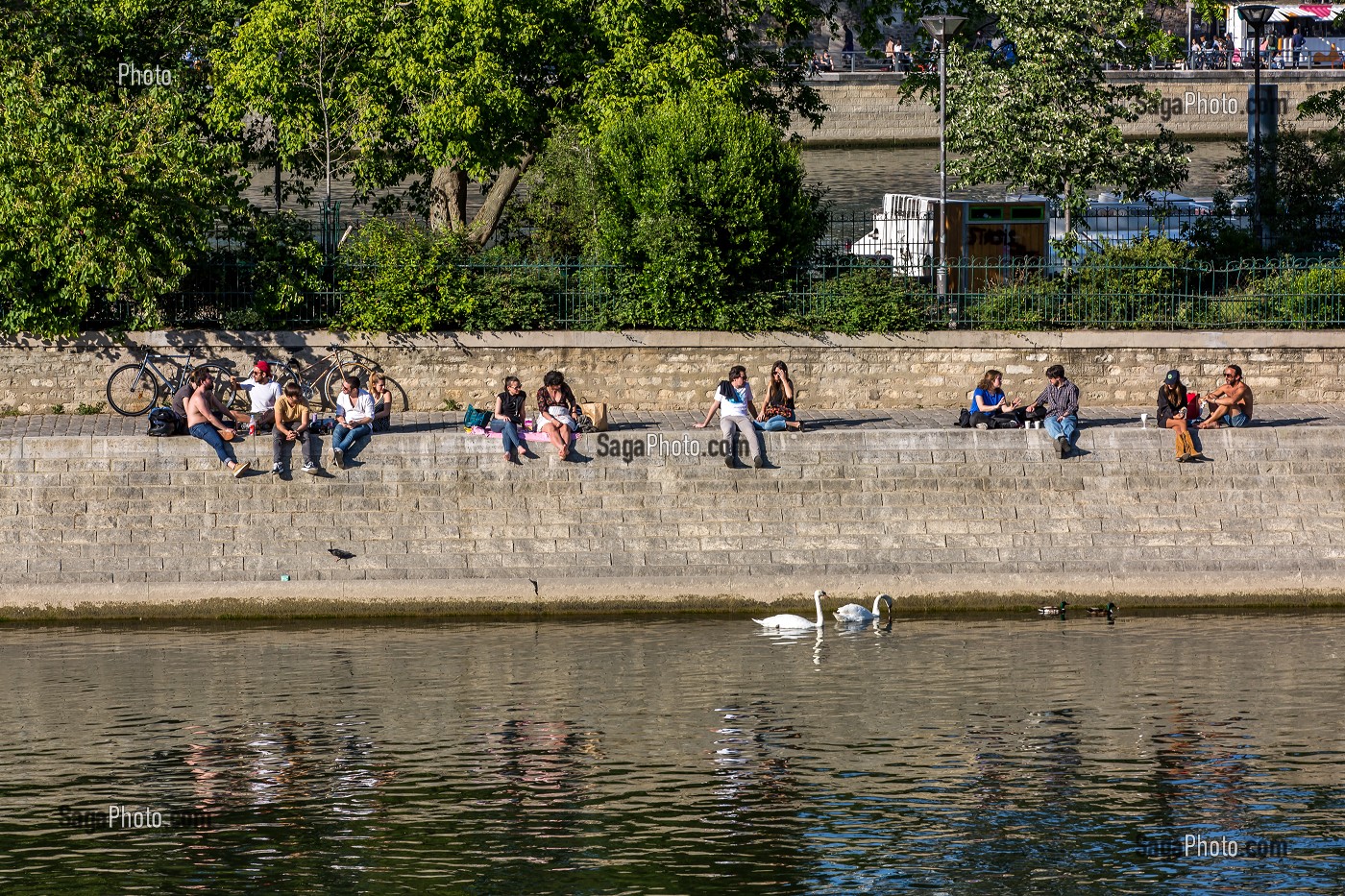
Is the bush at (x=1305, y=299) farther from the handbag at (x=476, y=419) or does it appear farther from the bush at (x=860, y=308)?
the handbag at (x=476, y=419)

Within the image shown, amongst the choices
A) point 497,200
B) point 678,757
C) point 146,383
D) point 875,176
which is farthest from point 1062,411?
point 875,176

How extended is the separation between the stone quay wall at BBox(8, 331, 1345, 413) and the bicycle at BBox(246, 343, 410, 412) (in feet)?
0.48

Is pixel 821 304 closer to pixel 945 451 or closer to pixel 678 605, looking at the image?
pixel 945 451

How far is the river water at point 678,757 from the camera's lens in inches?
653

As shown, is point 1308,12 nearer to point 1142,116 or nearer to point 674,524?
point 1142,116

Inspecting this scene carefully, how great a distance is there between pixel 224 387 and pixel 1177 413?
514 inches

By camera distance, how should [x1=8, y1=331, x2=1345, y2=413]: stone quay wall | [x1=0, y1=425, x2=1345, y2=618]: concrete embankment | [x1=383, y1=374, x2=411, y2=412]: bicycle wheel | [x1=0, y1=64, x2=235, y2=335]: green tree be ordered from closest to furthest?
[x1=0, y1=425, x2=1345, y2=618]: concrete embankment → [x1=0, y1=64, x2=235, y2=335]: green tree → [x1=383, y1=374, x2=411, y2=412]: bicycle wheel → [x1=8, y1=331, x2=1345, y2=413]: stone quay wall

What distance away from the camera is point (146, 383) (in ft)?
94.4

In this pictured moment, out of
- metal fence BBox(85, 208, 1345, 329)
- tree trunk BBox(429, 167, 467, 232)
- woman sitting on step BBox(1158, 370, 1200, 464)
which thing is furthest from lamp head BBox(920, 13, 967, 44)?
tree trunk BBox(429, 167, 467, 232)

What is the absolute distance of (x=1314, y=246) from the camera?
33.5 meters

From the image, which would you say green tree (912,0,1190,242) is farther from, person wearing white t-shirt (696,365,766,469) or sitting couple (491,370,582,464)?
sitting couple (491,370,582,464)

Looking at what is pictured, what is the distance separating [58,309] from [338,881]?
1479 cm

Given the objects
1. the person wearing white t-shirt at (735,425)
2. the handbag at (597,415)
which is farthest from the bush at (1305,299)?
the handbag at (597,415)

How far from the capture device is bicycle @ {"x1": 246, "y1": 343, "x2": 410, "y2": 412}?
29.1m
